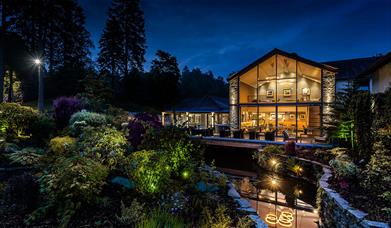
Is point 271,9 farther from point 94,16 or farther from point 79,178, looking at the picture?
point 79,178

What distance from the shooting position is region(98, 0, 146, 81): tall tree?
101 ft

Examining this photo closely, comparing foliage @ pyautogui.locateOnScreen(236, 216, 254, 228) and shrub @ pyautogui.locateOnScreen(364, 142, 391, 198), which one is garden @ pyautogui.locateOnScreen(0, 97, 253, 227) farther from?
shrub @ pyautogui.locateOnScreen(364, 142, 391, 198)

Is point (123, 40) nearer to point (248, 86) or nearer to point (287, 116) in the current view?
point (248, 86)

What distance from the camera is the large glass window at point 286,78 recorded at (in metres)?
16.4

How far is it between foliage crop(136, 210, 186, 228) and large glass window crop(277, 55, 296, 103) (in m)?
15.1

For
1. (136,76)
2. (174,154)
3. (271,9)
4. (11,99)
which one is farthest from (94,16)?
(174,154)

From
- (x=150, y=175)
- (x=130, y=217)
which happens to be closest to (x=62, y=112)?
(x=150, y=175)

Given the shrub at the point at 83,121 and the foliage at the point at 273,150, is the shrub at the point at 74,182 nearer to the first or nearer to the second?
the shrub at the point at 83,121

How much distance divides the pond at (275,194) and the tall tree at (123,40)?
25.1 meters

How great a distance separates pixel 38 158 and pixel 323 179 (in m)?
8.27

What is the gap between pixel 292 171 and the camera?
9.30 meters

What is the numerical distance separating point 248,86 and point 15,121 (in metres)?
15.7

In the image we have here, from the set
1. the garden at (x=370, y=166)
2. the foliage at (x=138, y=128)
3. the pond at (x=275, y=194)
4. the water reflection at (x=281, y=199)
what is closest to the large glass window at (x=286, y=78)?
the pond at (x=275, y=194)

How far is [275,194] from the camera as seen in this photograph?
728 cm
